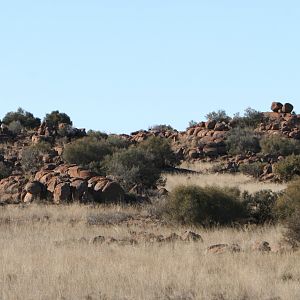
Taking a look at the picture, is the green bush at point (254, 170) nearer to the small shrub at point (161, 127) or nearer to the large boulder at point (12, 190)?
the large boulder at point (12, 190)

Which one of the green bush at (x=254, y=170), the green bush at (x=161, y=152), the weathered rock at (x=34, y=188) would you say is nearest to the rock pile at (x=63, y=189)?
the weathered rock at (x=34, y=188)

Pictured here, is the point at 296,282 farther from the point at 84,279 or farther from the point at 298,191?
the point at 298,191

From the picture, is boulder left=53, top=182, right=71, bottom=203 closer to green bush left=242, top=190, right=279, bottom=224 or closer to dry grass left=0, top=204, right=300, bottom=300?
dry grass left=0, top=204, right=300, bottom=300

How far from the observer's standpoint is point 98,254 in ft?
42.7

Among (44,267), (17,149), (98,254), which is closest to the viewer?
(44,267)

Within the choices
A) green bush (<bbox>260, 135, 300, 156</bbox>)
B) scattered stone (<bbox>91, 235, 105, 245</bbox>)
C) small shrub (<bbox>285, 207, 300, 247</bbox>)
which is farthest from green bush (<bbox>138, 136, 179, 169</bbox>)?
small shrub (<bbox>285, 207, 300, 247</bbox>)

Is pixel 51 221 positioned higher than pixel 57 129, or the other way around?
pixel 57 129

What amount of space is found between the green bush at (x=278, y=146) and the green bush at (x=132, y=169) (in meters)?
18.7

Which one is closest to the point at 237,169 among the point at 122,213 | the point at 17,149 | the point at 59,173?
the point at 17,149

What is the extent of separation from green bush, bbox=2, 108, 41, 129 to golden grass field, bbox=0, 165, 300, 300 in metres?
45.0

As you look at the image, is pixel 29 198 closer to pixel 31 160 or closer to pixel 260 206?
pixel 260 206

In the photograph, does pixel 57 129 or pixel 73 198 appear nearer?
pixel 73 198

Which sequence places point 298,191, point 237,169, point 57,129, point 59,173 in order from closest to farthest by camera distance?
point 298,191 → point 59,173 → point 237,169 → point 57,129

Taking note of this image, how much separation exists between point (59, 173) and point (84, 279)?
50.6 feet
